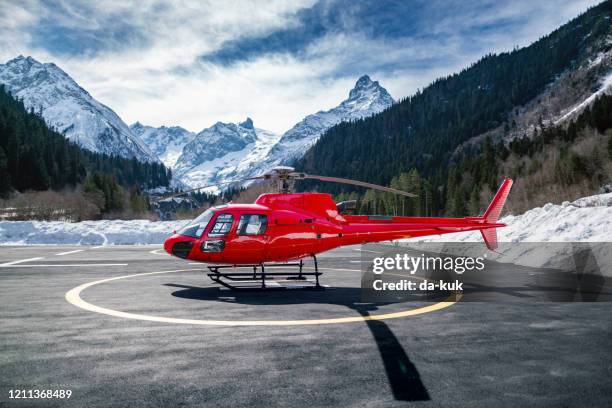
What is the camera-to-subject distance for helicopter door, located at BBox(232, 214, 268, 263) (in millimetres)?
10609

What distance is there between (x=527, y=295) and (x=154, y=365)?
28.5 ft

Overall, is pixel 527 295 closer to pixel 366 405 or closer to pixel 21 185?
pixel 366 405

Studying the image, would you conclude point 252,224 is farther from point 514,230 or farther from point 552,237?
point 514,230

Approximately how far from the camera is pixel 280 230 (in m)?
10.9

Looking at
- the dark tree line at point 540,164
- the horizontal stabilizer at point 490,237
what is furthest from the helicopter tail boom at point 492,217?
the dark tree line at point 540,164

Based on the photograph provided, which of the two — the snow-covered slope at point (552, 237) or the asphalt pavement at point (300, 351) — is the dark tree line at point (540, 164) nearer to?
the snow-covered slope at point (552, 237)

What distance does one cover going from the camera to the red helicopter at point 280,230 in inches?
415

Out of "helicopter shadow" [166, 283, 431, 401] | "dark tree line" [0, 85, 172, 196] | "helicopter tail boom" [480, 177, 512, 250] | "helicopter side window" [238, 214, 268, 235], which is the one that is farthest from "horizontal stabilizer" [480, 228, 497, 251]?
"dark tree line" [0, 85, 172, 196]

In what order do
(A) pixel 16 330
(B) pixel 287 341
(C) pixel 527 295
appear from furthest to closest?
(C) pixel 527 295 → (A) pixel 16 330 → (B) pixel 287 341

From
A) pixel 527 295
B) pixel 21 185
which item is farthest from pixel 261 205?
pixel 21 185

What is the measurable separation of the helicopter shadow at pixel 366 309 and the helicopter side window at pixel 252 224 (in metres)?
1.67

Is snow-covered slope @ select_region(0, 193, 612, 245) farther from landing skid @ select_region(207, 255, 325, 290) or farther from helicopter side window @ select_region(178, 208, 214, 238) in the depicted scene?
helicopter side window @ select_region(178, 208, 214, 238)

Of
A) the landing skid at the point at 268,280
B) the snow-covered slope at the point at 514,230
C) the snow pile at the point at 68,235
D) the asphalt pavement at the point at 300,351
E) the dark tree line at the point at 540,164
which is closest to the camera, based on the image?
the asphalt pavement at the point at 300,351

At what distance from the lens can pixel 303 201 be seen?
38.0 ft
